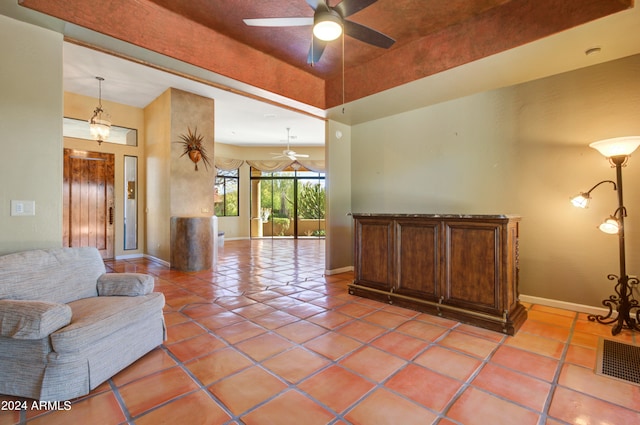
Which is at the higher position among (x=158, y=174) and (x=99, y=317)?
(x=158, y=174)

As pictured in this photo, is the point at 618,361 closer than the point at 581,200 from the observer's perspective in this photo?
Yes

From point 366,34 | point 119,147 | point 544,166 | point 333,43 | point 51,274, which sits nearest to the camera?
point 51,274

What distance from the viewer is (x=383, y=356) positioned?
Result: 7.41ft

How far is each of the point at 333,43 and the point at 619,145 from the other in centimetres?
307

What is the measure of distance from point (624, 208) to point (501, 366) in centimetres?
214

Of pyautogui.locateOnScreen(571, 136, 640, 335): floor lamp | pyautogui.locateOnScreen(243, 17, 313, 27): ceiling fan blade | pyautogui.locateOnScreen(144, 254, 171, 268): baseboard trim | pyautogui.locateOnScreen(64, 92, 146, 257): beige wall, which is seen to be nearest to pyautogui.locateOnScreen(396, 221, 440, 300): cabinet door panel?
pyautogui.locateOnScreen(571, 136, 640, 335): floor lamp

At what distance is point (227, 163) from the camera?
375 inches

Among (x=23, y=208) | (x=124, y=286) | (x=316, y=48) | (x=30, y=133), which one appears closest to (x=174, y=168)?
(x=30, y=133)

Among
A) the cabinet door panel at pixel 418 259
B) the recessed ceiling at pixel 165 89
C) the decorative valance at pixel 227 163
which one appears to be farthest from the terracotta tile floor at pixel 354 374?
the decorative valance at pixel 227 163

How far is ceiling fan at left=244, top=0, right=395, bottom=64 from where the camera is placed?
2.23m

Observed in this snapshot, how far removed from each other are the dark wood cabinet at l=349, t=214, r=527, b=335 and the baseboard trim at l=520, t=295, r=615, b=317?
0.69 m

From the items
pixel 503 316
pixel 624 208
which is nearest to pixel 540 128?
pixel 624 208

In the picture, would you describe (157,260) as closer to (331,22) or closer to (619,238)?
(331,22)

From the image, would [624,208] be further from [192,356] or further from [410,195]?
[192,356]
